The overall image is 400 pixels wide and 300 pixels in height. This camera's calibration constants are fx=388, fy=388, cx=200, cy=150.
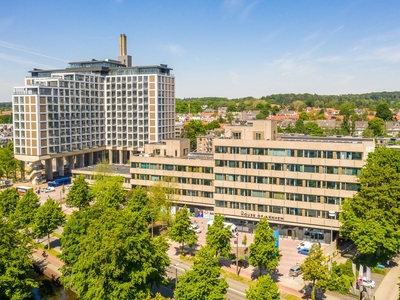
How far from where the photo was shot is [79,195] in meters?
89.4

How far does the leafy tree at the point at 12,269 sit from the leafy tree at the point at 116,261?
6.81 m

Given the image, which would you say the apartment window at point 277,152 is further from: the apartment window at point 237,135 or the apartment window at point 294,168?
the apartment window at point 237,135

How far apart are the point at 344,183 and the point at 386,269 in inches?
646

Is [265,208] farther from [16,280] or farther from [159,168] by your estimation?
[16,280]

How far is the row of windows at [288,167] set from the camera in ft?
234

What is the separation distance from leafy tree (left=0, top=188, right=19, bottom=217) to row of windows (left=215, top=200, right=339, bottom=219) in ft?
140

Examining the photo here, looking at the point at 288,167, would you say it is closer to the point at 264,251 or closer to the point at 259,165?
the point at 259,165

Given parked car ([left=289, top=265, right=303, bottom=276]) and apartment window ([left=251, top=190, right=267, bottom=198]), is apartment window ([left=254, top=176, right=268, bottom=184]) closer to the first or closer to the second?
apartment window ([left=251, top=190, right=267, bottom=198])

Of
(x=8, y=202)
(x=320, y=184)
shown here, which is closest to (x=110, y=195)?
(x=8, y=202)

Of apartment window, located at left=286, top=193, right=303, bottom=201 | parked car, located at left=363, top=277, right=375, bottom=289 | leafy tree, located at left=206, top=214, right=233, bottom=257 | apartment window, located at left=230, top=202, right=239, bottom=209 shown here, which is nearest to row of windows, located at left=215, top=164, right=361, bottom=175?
apartment window, located at left=286, top=193, right=303, bottom=201

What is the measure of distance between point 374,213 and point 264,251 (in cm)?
2034

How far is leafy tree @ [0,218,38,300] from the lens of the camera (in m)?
48.7

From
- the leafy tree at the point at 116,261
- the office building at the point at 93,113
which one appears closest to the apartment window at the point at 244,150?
the leafy tree at the point at 116,261

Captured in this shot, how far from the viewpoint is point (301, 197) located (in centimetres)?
7500
